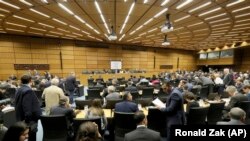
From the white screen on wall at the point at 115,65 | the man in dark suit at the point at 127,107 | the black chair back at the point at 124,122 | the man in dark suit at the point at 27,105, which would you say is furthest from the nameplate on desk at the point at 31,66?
the black chair back at the point at 124,122

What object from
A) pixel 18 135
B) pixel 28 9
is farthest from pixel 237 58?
pixel 18 135

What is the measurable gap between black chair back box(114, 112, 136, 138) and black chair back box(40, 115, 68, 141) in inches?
42.4

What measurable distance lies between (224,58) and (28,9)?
24901 millimetres

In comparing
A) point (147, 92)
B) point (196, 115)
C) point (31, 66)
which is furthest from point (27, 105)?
point (31, 66)

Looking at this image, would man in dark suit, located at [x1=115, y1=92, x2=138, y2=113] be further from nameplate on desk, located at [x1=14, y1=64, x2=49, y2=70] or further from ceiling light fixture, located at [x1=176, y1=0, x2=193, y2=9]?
nameplate on desk, located at [x1=14, y1=64, x2=49, y2=70]

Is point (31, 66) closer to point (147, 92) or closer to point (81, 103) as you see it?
point (147, 92)

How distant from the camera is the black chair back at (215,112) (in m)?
4.75

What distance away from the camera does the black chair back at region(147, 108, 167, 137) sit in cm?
449

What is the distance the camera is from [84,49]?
20.2 m

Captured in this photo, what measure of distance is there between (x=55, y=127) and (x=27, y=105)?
0.77 m

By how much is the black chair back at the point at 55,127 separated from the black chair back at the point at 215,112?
356 centimetres

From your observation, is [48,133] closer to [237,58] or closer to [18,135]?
[18,135]

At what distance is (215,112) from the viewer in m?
4.83

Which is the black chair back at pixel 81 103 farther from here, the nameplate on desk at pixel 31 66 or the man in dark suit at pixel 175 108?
the nameplate on desk at pixel 31 66
